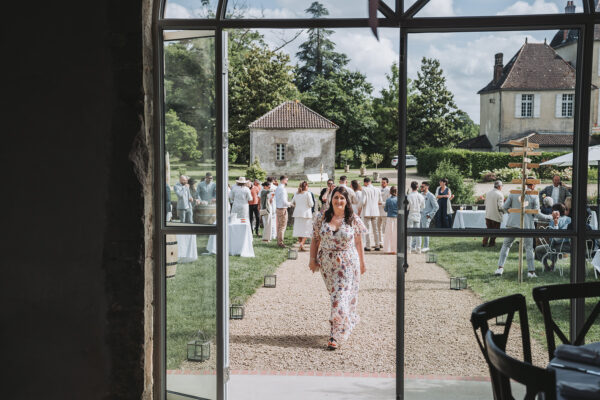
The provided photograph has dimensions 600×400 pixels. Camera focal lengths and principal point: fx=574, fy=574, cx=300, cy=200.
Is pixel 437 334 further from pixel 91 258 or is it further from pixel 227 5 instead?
pixel 227 5

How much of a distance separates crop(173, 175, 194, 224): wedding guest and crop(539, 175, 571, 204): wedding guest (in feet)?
7.08

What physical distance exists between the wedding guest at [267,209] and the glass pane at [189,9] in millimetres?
9580

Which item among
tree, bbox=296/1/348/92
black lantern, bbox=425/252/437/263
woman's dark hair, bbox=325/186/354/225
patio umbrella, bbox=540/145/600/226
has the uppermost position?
tree, bbox=296/1/348/92

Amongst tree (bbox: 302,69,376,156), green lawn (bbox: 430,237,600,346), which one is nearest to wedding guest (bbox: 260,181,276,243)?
green lawn (bbox: 430,237,600,346)

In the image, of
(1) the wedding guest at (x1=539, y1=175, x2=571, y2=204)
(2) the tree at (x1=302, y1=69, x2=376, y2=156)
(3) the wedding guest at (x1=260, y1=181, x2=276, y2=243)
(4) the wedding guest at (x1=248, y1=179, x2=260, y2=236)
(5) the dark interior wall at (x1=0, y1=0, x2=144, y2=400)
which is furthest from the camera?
(2) the tree at (x1=302, y1=69, x2=376, y2=156)

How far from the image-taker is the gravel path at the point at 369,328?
3.54 meters

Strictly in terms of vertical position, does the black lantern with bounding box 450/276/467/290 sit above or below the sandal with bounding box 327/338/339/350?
above

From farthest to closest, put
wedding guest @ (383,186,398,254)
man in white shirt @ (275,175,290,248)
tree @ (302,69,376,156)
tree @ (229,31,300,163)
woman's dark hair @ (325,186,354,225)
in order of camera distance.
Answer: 1. tree @ (302,69,376,156)
2. tree @ (229,31,300,163)
3. man in white shirt @ (275,175,290,248)
4. wedding guest @ (383,186,398,254)
5. woman's dark hair @ (325,186,354,225)

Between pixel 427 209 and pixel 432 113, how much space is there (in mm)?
612

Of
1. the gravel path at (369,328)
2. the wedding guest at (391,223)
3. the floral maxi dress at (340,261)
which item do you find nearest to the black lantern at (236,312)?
the gravel path at (369,328)

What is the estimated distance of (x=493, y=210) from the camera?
345cm

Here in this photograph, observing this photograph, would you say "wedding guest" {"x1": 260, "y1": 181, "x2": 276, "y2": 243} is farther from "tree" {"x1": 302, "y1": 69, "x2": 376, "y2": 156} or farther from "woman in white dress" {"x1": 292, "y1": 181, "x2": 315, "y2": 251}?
"tree" {"x1": 302, "y1": 69, "x2": 376, "y2": 156}

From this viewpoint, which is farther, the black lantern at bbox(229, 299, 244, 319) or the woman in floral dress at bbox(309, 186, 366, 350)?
the black lantern at bbox(229, 299, 244, 319)

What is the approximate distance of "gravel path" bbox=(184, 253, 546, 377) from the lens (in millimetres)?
3539
